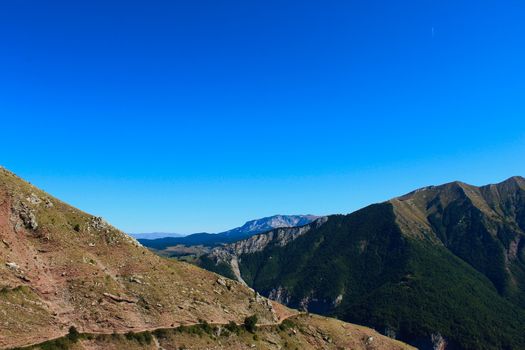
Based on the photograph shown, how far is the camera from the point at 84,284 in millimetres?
116188

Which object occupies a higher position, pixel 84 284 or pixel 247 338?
pixel 84 284

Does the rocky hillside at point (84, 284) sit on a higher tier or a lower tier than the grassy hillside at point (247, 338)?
higher

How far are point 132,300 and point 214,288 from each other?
1521 inches

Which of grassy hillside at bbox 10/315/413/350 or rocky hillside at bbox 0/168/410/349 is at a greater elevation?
rocky hillside at bbox 0/168/410/349

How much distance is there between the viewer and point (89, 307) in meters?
111

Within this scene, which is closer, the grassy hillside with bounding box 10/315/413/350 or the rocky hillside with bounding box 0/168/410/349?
the rocky hillside with bounding box 0/168/410/349

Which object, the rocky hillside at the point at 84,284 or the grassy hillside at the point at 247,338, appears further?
the grassy hillside at the point at 247,338

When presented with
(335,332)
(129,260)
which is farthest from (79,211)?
(335,332)

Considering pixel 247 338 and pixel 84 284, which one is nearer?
pixel 84 284

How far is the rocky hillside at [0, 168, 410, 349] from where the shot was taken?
332 feet

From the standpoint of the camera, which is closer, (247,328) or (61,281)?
(61,281)

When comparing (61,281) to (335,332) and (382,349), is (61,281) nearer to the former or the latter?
(335,332)

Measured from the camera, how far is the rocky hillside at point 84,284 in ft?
332

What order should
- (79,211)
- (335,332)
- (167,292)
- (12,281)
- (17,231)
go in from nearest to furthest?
(12,281) → (17,231) → (167,292) → (79,211) → (335,332)
